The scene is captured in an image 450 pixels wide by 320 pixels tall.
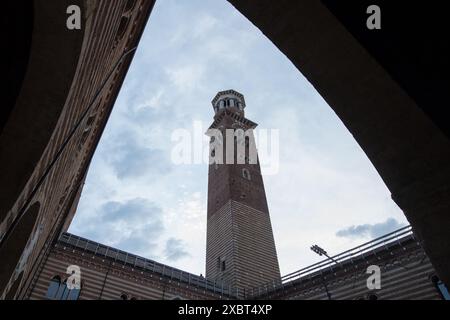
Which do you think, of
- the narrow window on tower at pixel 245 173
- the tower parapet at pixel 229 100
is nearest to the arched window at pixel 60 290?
the narrow window on tower at pixel 245 173

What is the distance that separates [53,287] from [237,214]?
1388 centimetres

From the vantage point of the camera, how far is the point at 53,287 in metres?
15.4

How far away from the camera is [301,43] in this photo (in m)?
4.10

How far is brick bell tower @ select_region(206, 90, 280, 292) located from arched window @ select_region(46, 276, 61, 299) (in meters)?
10.8

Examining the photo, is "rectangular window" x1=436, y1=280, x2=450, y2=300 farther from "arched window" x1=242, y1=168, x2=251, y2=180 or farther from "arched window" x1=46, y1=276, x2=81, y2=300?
"arched window" x1=242, y1=168, x2=251, y2=180

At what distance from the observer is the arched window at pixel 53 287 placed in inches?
592

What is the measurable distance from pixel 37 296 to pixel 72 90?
14.1 m

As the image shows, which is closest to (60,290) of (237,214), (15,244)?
(15,244)

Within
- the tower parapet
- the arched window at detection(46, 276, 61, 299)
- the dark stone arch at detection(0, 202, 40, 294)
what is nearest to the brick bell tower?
the tower parapet

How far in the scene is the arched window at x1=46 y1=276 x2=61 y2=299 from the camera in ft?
49.4

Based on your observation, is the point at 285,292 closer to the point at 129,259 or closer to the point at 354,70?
the point at 129,259

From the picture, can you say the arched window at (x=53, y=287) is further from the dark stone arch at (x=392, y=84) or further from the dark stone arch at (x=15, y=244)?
the dark stone arch at (x=392, y=84)

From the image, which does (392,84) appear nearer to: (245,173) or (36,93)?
(36,93)
